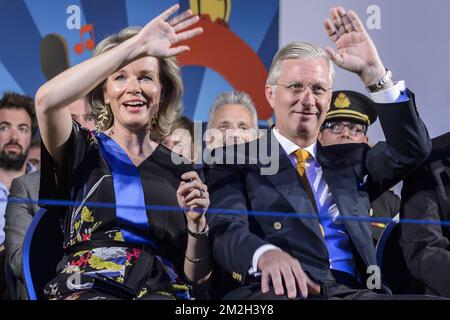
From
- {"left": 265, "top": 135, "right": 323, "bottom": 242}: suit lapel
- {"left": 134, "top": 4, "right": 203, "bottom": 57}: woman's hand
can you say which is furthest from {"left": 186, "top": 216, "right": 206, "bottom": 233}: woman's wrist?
{"left": 134, "top": 4, "right": 203, "bottom": 57}: woman's hand

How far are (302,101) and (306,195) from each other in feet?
0.97

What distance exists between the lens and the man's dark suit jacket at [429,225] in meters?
2.51

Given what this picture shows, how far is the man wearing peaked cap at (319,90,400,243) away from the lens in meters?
2.85

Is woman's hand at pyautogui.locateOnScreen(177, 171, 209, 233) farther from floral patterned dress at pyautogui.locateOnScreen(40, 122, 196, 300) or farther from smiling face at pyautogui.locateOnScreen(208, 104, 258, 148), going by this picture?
smiling face at pyautogui.locateOnScreen(208, 104, 258, 148)

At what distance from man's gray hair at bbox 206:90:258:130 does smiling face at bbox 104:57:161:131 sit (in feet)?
1.26

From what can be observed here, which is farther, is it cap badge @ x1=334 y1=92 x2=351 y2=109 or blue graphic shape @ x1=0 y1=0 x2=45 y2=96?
cap badge @ x1=334 y1=92 x2=351 y2=109

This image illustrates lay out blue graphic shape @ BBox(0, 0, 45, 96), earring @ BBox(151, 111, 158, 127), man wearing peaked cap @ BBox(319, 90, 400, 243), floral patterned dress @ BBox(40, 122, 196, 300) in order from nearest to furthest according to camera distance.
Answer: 1. floral patterned dress @ BBox(40, 122, 196, 300)
2. earring @ BBox(151, 111, 158, 127)
3. blue graphic shape @ BBox(0, 0, 45, 96)
4. man wearing peaked cap @ BBox(319, 90, 400, 243)

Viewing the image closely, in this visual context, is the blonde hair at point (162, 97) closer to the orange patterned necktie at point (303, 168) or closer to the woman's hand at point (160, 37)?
the woman's hand at point (160, 37)

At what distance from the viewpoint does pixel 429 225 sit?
2.58 meters

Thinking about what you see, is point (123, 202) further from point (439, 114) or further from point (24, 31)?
point (439, 114)

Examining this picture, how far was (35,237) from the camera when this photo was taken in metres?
2.35

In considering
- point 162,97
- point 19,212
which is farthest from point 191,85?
point 19,212

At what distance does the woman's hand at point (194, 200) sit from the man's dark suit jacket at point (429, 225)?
2.17 feet
